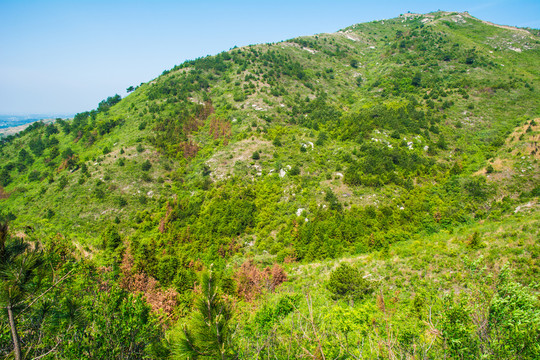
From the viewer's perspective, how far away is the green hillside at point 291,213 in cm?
567

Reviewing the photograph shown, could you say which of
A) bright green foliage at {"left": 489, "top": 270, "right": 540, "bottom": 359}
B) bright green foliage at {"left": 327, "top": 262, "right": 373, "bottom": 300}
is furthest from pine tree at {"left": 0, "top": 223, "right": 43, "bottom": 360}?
bright green foliage at {"left": 327, "top": 262, "right": 373, "bottom": 300}

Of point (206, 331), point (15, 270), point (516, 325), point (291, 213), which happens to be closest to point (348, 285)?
point (291, 213)

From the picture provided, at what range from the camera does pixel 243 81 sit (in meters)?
52.9

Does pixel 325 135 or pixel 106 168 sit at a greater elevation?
pixel 325 135

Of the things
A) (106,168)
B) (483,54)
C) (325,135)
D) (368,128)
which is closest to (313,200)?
(325,135)

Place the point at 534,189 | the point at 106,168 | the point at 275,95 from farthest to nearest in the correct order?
the point at 275,95, the point at 106,168, the point at 534,189

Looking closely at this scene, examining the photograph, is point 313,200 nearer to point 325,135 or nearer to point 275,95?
point 325,135

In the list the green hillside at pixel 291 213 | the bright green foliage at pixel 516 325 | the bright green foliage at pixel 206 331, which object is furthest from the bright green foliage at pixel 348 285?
the bright green foliage at pixel 206 331

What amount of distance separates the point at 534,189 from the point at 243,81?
50771 millimetres

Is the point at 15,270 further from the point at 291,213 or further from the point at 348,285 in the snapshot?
the point at 291,213

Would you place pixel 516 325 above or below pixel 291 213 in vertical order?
above

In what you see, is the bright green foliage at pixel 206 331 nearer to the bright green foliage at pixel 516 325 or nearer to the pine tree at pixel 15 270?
the pine tree at pixel 15 270

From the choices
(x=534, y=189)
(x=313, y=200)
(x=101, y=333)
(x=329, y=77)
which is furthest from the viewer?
(x=329, y=77)

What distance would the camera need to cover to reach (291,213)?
2491cm
